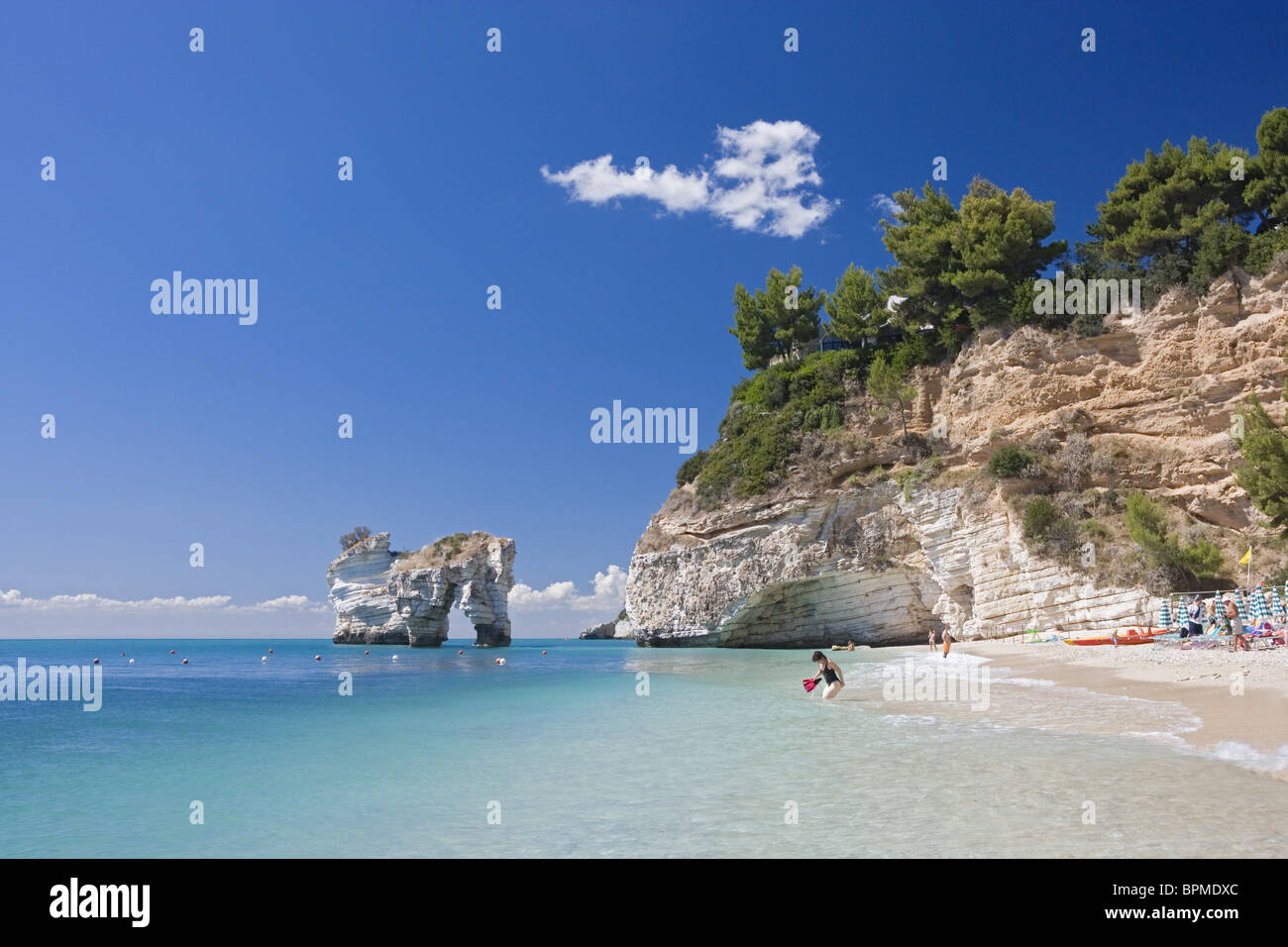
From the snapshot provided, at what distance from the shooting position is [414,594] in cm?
6066

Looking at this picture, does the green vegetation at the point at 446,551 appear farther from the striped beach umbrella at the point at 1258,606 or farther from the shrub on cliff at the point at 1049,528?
the striped beach umbrella at the point at 1258,606

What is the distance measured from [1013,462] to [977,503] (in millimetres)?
2329

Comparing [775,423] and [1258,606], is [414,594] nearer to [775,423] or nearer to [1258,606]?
[775,423]

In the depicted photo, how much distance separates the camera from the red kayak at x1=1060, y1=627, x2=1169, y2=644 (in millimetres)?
21969

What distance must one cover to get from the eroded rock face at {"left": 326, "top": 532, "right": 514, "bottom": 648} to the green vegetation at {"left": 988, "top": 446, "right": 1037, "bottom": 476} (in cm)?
3792

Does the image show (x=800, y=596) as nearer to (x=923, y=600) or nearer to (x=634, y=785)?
(x=923, y=600)

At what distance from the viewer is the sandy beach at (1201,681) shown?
9156 millimetres

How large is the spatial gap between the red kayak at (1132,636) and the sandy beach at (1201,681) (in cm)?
76

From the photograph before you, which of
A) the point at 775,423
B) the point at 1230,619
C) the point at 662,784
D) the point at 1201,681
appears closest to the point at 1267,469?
the point at 1230,619

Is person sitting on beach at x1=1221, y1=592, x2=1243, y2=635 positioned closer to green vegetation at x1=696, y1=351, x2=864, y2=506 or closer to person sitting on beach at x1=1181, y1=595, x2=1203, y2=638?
person sitting on beach at x1=1181, y1=595, x2=1203, y2=638

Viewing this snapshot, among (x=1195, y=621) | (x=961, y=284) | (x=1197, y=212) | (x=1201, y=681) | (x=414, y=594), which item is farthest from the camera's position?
(x=414, y=594)

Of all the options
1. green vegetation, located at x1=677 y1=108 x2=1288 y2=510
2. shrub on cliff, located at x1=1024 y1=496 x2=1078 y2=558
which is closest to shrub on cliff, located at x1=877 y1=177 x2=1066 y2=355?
green vegetation, located at x1=677 y1=108 x2=1288 y2=510

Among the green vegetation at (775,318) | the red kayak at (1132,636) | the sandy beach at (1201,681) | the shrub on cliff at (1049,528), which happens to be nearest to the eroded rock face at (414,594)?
the green vegetation at (775,318)
